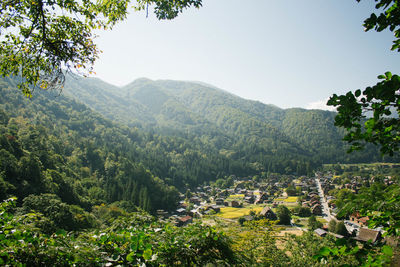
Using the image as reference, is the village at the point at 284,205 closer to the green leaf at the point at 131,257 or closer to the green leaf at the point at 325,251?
the green leaf at the point at 131,257

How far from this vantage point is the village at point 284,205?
1442 inches

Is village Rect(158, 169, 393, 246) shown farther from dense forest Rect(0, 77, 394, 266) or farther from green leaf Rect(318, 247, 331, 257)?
green leaf Rect(318, 247, 331, 257)

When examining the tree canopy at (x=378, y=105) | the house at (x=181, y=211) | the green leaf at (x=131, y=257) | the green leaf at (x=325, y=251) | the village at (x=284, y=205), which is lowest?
the house at (x=181, y=211)

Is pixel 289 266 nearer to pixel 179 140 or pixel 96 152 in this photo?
pixel 96 152

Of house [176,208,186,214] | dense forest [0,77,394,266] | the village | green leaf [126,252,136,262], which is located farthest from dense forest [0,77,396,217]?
the village

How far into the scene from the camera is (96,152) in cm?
8112

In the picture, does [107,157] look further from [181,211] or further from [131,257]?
[131,257]

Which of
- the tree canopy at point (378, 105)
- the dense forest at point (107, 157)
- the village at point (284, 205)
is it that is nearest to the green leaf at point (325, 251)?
the tree canopy at point (378, 105)

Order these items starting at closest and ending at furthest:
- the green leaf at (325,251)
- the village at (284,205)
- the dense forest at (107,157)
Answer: the green leaf at (325,251)
the village at (284,205)
the dense forest at (107,157)

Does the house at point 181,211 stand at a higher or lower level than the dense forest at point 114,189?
lower

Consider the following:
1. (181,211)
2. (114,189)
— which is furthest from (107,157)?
(181,211)

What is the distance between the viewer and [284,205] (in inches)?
2111

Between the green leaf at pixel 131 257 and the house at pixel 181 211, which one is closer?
the green leaf at pixel 131 257

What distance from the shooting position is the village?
36625mm
